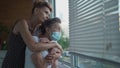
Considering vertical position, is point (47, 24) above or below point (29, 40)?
above

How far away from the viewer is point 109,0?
151cm

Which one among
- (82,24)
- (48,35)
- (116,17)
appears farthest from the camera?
(82,24)

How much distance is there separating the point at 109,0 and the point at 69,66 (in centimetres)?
140

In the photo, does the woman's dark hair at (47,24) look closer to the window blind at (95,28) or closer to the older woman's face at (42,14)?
the older woman's face at (42,14)

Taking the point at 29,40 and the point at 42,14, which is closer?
the point at 29,40

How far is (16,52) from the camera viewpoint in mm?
1640

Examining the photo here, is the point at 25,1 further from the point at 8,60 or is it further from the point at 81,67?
the point at 8,60

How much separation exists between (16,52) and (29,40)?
23 centimetres

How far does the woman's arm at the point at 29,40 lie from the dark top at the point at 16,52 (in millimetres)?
87

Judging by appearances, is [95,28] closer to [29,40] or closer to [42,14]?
[42,14]

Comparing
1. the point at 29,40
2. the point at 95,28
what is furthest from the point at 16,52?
the point at 95,28

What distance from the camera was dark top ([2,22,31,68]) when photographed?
1.62 m

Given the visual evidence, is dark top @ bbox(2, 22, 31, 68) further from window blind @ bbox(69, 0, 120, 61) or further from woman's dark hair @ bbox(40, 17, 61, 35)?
window blind @ bbox(69, 0, 120, 61)

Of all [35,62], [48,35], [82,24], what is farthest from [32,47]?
[82,24]
